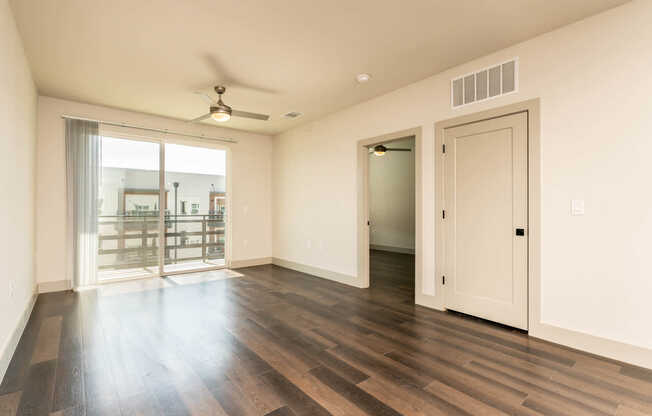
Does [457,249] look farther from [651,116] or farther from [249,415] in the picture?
[249,415]

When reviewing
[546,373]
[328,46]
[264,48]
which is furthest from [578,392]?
[264,48]

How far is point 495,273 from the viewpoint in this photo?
3.37 m

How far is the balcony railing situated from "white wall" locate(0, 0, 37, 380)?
4.13ft

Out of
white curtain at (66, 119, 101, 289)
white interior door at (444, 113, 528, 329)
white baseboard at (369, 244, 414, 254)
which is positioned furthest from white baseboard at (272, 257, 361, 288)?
white baseboard at (369, 244, 414, 254)

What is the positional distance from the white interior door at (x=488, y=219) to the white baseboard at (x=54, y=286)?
5.49 meters

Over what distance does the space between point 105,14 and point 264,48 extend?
1.38 m

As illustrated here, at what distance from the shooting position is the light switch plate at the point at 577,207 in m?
2.77

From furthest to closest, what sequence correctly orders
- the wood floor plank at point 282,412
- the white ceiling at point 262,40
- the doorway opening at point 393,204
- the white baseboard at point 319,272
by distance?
the doorway opening at point 393,204 < the white baseboard at point 319,272 < the white ceiling at point 262,40 < the wood floor plank at point 282,412

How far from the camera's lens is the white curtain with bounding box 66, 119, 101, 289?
480cm

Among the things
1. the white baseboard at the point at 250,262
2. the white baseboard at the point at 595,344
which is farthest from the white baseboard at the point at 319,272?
the white baseboard at the point at 595,344

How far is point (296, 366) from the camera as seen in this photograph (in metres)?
2.46

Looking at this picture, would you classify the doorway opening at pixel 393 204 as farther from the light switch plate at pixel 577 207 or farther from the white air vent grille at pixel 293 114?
the light switch plate at pixel 577 207

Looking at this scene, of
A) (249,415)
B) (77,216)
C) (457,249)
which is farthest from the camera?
(77,216)

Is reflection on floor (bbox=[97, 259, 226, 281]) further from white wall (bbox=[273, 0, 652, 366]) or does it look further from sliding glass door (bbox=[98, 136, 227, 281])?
white wall (bbox=[273, 0, 652, 366])
